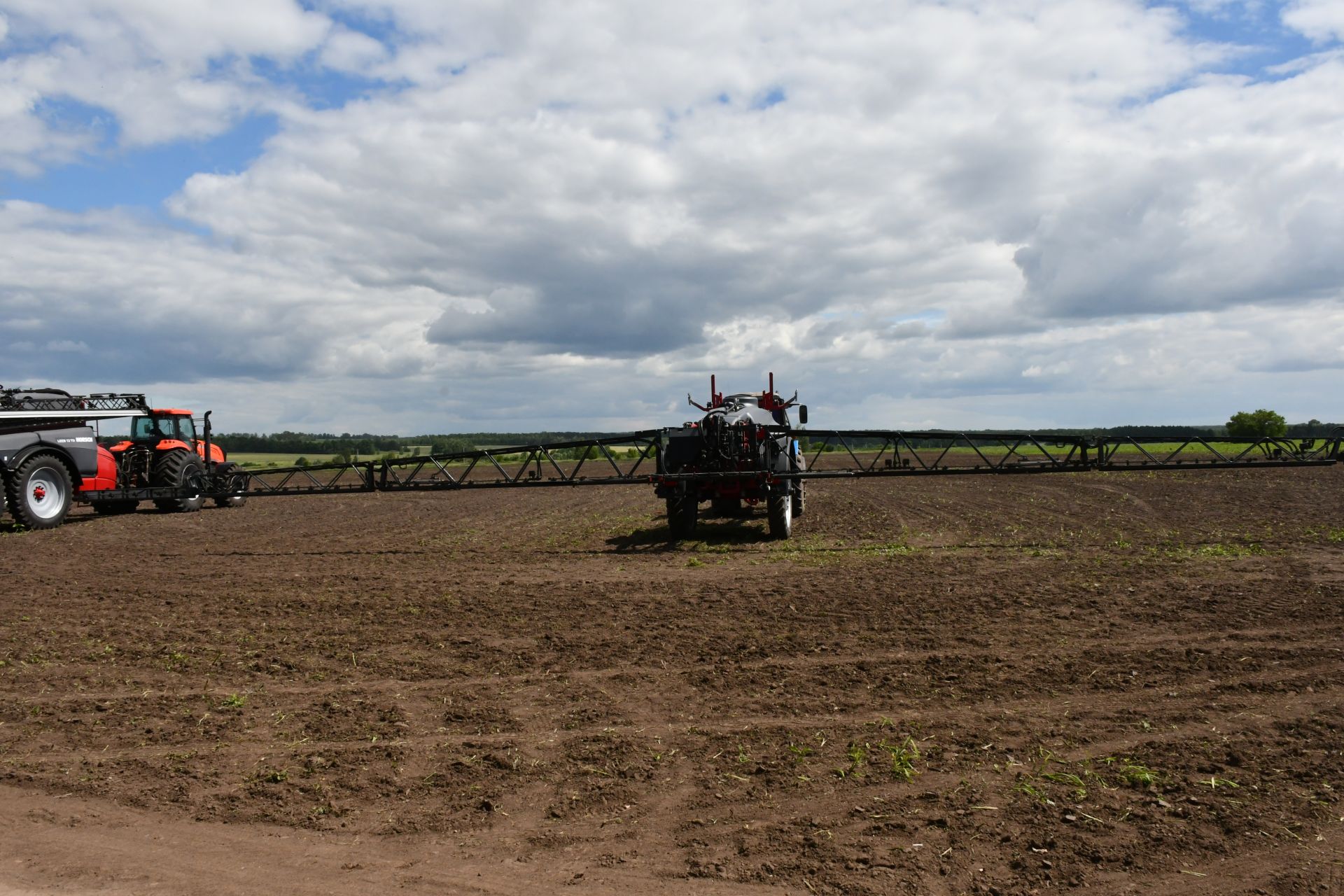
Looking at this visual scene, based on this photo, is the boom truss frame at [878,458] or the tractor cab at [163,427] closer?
the boom truss frame at [878,458]

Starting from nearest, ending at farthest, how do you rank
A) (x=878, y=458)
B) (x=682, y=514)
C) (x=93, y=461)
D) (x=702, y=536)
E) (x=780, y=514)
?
(x=878, y=458) → (x=780, y=514) → (x=682, y=514) → (x=702, y=536) → (x=93, y=461)

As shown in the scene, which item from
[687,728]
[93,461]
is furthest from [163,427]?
[687,728]

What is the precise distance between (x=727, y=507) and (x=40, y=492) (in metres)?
14.0

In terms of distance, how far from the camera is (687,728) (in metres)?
6.22

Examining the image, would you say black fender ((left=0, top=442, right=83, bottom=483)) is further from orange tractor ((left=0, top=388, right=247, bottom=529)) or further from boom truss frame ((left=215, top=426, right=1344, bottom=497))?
boom truss frame ((left=215, top=426, right=1344, bottom=497))

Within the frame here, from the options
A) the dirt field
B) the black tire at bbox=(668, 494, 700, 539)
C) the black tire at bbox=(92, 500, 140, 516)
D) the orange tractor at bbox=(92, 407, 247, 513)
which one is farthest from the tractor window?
the black tire at bbox=(668, 494, 700, 539)

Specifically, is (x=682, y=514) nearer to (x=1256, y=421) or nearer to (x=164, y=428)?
(x=164, y=428)

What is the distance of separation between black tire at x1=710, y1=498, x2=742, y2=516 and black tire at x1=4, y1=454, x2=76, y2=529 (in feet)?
44.3

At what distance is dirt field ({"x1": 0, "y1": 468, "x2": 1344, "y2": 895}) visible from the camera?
174 inches

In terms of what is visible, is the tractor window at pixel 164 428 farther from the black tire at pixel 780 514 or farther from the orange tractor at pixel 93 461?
the black tire at pixel 780 514

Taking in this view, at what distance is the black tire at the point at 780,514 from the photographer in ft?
52.9

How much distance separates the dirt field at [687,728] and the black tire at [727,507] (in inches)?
198

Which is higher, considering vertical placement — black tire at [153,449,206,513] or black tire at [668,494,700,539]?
black tire at [153,449,206,513]

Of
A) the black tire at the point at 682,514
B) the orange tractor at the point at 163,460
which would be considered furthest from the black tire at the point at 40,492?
the black tire at the point at 682,514
